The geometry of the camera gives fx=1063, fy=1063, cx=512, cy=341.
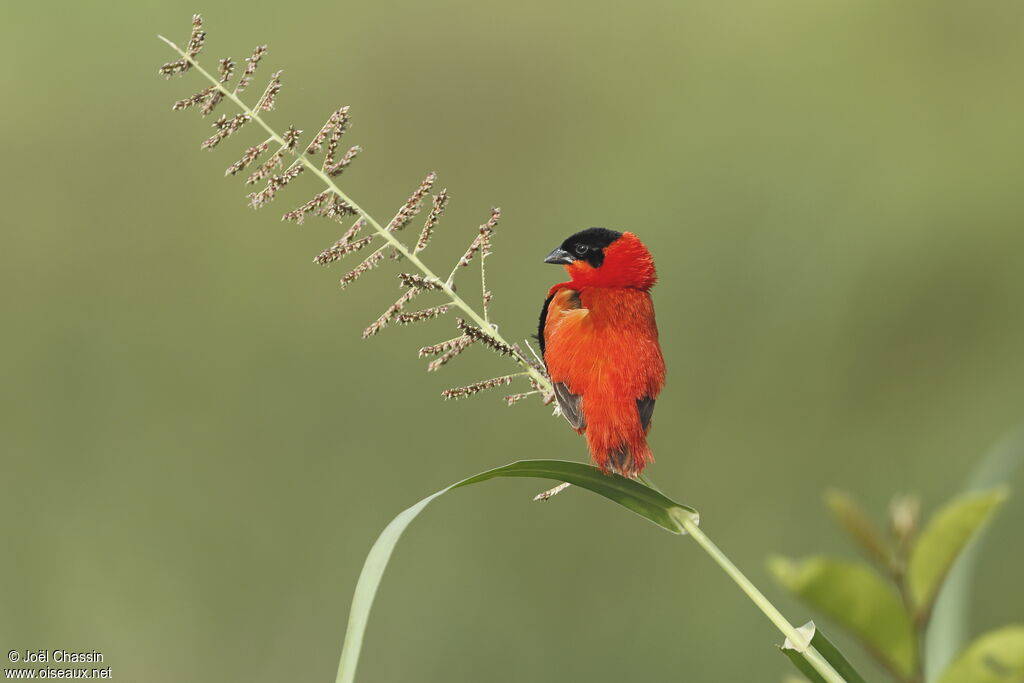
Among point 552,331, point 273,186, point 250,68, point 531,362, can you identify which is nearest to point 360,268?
point 273,186

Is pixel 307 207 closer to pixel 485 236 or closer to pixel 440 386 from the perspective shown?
pixel 485 236

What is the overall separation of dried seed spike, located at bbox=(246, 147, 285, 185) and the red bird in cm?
53

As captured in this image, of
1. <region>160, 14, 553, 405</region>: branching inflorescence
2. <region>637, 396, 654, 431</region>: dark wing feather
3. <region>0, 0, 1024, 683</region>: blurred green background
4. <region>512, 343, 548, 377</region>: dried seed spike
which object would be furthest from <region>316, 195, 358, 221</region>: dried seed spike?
<region>0, 0, 1024, 683</region>: blurred green background

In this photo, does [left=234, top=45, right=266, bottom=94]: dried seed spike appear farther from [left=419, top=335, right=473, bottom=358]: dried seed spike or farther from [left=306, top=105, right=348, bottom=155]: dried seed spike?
[left=419, top=335, right=473, bottom=358]: dried seed spike

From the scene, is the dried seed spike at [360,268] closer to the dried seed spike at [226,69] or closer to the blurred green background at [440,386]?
the dried seed spike at [226,69]

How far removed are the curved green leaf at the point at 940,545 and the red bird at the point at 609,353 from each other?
23.4 inches

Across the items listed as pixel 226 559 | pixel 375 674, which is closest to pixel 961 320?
pixel 375 674

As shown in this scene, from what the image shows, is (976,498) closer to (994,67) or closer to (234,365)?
(234,365)

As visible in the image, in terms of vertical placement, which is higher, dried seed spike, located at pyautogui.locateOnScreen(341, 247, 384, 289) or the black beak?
the black beak

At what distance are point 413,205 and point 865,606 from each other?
2.29 ft

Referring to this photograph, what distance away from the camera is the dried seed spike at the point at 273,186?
125 centimetres

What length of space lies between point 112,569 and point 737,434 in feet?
11.2

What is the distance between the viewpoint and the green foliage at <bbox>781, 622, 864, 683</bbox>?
1.11 metres

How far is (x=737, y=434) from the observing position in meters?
A: 5.79
